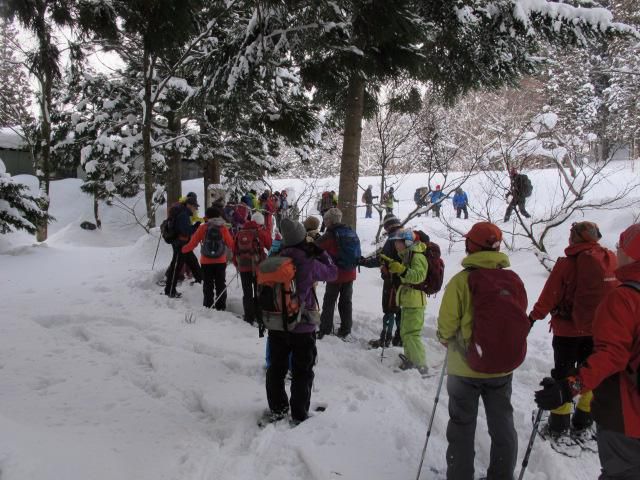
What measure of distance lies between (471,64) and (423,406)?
6.23m

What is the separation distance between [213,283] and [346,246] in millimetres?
2792

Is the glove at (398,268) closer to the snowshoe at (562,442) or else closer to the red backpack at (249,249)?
the snowshoe at (562,442)

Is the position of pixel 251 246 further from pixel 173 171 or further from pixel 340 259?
pixel 173 171

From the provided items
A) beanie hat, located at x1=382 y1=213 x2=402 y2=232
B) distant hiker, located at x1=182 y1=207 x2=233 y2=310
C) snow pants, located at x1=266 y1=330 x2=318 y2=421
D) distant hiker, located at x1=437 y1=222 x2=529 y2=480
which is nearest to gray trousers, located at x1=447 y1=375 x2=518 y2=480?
distant hiker, located at x1=437 y1=222 x2=529 y2=480

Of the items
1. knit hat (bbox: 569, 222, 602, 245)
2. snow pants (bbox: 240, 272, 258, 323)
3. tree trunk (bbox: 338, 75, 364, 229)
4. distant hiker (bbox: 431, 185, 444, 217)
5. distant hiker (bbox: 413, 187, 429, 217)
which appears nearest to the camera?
knit hat (bbox: 569, 222, 602, 245)

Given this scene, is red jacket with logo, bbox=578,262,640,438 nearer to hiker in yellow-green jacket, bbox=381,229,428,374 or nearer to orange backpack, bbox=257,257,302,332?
orange backpack, bbox=257,257,302,332

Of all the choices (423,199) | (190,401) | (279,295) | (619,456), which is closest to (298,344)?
(279,295)

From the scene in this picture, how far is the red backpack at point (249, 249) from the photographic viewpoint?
6363 millimetres

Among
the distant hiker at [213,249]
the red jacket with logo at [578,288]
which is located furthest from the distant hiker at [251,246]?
the red jacket with logo at [578,288]

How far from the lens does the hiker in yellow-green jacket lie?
15.7ft

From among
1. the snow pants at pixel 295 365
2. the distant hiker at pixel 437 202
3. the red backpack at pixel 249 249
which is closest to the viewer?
the snow pants at pixel 295 365

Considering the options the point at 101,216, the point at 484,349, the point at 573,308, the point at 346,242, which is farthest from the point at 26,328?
the point at 101,216

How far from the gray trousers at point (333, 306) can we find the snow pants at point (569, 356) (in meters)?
2.93

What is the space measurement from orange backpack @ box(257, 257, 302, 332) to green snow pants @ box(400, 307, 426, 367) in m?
1.83
